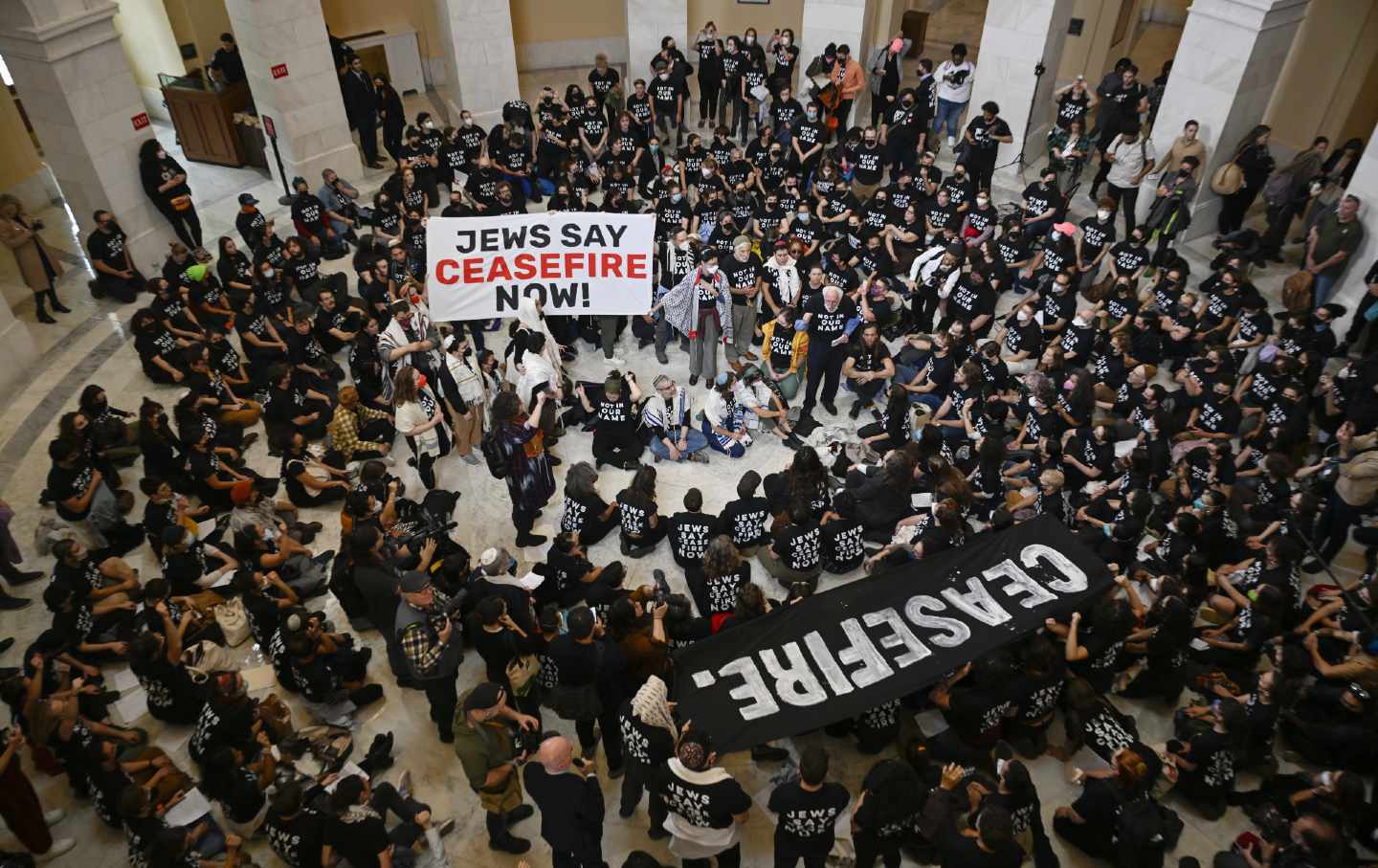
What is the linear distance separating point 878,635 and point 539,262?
20.1 ft

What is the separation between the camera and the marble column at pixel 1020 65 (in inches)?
590

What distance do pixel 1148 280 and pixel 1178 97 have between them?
108 inches

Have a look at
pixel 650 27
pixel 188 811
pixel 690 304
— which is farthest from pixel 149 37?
pixel 188 811

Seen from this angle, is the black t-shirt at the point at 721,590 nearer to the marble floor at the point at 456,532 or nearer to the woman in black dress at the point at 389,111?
the marble floor at the point at 456,532

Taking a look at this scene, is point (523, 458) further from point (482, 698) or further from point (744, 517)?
point (482, 698)

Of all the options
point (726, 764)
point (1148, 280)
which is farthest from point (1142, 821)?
point (1148, 280)

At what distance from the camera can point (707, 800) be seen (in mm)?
5555

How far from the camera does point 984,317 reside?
11180 mm

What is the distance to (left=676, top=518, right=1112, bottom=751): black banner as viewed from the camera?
6367 millimetres

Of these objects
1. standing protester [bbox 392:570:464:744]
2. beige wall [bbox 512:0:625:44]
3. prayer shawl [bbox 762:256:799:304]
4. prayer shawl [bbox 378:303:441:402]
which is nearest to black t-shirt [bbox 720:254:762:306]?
prayer shawl [bbox 762:256:799:304]

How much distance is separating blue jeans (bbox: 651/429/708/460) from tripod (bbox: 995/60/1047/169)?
917 cm

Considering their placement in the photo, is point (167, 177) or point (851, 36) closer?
point (167, 177)

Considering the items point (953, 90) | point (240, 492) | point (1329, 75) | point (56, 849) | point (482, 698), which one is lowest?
point (56, 849)

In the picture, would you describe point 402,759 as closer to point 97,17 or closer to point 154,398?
point 154,398
